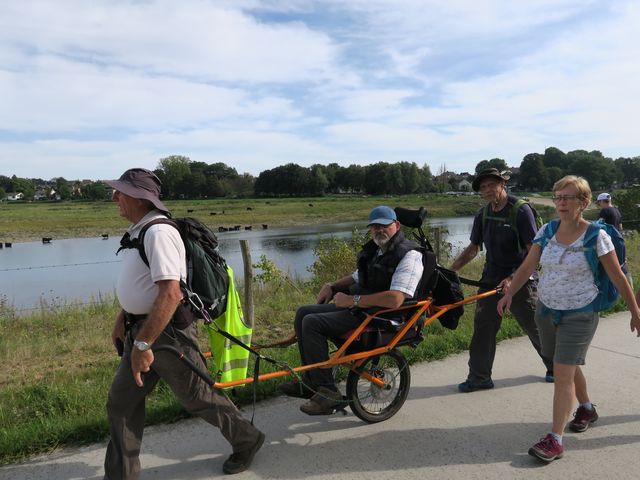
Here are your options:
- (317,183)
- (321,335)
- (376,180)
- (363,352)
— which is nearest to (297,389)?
(321,335)

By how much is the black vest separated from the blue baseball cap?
5.1 inches

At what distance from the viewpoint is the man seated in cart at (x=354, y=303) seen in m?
3.62

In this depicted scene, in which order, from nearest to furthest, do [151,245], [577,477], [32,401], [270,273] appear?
[151,245]
[577,477]
[32,401]
[270,273]

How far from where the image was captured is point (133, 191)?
2.79m

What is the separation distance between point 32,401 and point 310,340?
242 cm

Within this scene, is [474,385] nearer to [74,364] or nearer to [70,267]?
[74,364]

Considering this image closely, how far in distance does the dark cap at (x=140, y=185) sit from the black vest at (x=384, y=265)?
5.32ft

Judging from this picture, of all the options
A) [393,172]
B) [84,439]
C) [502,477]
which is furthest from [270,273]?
[393,172]

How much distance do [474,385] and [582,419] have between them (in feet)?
2.99

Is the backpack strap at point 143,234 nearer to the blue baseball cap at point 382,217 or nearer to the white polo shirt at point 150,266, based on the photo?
the white polo shirt at point 150,266

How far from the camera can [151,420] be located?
3709 mm

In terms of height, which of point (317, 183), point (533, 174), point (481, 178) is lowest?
point (481, 178)

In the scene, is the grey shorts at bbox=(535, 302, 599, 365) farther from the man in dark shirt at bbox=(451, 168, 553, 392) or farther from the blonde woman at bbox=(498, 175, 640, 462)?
the man in dark shirt at bbox=(451, 168, 553, 392)

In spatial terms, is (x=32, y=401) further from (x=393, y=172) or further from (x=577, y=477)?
(x=393, y=172)
